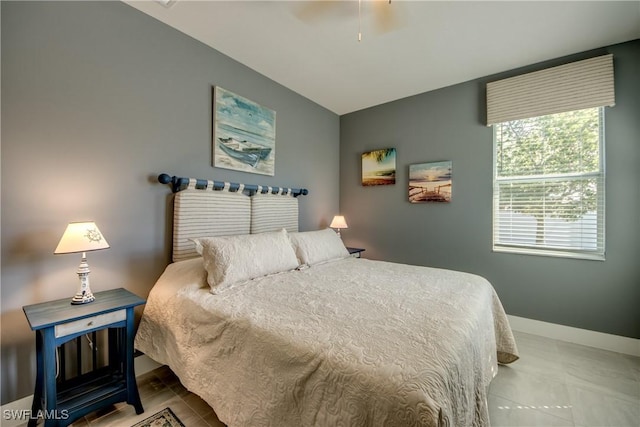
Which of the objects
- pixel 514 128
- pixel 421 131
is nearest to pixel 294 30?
pixel 421 131

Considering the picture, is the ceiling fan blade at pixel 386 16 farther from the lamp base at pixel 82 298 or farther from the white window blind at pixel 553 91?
the lamp base at pixel 82 298

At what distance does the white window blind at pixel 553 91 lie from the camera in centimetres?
231

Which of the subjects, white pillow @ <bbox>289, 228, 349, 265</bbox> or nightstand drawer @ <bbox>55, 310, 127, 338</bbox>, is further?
white pillow @ <bbox>289, 228, 349, 265</bbox>

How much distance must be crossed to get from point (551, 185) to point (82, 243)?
3854 millimetres

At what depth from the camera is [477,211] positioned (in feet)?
9.74

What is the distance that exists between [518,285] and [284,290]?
256 cm

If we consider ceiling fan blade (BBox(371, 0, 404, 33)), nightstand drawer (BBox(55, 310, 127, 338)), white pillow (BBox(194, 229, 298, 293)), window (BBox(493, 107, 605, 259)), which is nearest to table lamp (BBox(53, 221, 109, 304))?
nightstand drawer (BBox(55, 310, 127, 338))

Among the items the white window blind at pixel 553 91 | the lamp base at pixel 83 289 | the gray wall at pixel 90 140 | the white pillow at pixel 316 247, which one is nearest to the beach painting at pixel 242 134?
the gray wall at pixel 90 140

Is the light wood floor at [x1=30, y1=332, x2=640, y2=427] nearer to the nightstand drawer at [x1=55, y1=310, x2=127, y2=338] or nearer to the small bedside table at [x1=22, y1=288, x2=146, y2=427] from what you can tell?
the small bedside table at [x1=22, y1=288, x2=146, y2=427]

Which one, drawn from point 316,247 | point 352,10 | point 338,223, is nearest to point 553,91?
point 352,10

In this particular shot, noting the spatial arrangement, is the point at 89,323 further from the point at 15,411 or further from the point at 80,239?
the point at 15,411

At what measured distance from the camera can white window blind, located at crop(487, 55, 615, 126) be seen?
2.31 metres

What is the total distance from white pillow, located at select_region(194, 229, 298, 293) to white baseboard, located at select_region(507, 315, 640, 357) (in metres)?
2.49

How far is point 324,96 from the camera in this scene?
135 inches
